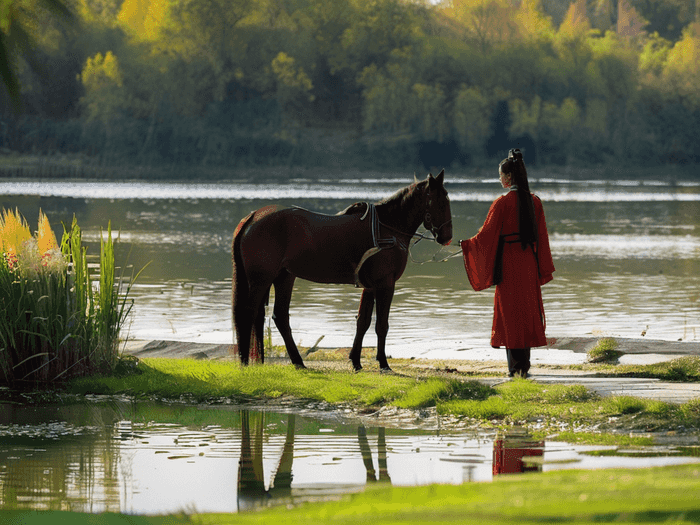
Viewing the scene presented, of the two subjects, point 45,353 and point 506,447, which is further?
point 45,353

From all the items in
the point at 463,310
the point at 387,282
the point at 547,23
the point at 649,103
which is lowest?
the point at 463,310

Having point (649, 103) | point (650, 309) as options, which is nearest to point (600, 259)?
point (650, 309)

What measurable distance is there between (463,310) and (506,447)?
1054cm

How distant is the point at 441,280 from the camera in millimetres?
23031

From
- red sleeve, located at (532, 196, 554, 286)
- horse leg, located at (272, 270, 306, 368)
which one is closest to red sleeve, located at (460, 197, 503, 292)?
red sleeve, located at (532, 196, 554, 286)

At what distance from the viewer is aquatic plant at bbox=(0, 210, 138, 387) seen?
9328 millimetres

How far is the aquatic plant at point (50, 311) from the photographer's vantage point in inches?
367

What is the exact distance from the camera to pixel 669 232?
37531mm

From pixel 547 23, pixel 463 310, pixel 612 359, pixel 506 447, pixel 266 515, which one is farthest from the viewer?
pixel 547 23

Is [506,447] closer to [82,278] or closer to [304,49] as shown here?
[82,278]

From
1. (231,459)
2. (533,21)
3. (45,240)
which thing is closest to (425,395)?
(231,459)

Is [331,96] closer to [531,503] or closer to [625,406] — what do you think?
[625,406]

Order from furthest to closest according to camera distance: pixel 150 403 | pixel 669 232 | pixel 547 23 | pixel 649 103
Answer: pixel 547 23, pixel 649 103, pixel 669 232, pixel 150 403

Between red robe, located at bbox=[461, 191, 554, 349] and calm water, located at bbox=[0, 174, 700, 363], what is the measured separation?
186 centimetres
